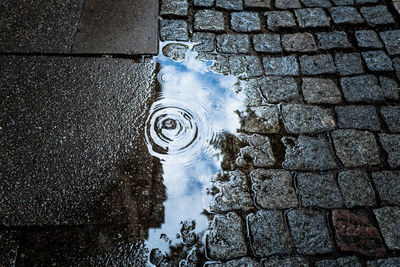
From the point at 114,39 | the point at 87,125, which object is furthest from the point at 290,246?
the point at 114,39

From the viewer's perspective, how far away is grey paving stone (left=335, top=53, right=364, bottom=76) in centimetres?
269

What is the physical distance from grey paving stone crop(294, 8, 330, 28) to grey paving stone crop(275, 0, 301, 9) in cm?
10

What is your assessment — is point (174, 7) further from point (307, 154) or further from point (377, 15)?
point (377, 15)

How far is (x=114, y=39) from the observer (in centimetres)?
279

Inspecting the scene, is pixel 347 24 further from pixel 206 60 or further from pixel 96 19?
pixel 96 19

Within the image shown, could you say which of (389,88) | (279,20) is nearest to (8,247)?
(279,20)

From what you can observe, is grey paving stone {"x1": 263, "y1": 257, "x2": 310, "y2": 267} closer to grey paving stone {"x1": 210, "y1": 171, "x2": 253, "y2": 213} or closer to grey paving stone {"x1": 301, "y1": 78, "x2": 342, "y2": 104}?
grey paving stone {"x1": 210, "y1": 171, "x2": 253, "y2": 213}

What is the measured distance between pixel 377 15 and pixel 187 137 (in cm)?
250

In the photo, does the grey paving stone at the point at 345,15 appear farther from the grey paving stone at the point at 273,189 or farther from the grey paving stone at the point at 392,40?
the grey paving stone at the point at 273,189

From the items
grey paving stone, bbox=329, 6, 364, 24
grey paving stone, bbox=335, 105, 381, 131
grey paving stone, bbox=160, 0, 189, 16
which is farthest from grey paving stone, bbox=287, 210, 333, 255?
grey paving stone, bbox=160, 0, 189, 16

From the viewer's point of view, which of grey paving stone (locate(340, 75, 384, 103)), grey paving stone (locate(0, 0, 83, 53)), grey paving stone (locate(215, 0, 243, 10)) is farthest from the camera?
grey paving stone (locate(215, 0, 243, 10))

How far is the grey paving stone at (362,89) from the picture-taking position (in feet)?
8.27

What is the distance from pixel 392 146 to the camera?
2.27 m

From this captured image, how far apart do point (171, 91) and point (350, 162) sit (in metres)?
1.55
